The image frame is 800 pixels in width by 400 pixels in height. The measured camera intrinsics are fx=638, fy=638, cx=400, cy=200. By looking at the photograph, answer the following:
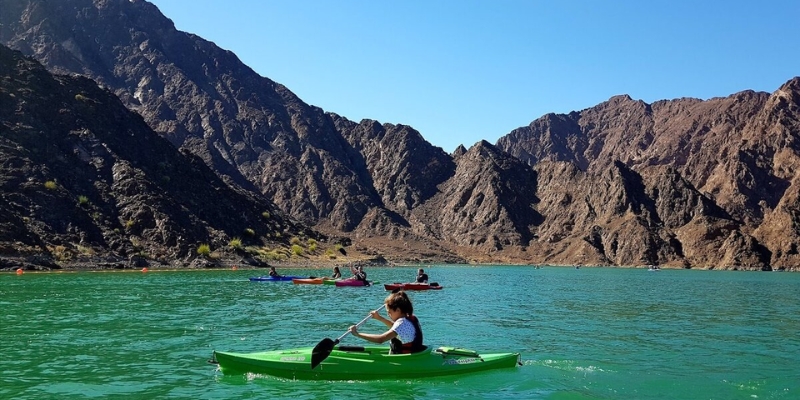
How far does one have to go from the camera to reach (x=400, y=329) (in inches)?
754

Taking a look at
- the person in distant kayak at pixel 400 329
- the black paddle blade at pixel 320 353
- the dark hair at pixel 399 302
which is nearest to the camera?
the dark hair at pixel 399 302

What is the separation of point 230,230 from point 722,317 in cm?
10980

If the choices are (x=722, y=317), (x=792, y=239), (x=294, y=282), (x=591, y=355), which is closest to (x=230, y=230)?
(x=294, y=282)

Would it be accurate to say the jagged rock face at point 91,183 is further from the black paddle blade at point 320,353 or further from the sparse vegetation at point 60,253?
the black paddle blade at point 320,353

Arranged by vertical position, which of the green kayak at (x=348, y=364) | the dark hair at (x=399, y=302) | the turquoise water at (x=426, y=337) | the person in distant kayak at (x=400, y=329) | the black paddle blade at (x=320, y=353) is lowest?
the turquoise water at (x=426, y=337)

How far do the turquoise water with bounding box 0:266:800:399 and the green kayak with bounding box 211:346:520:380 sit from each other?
0.30 metres

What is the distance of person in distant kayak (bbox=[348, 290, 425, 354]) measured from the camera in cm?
1855

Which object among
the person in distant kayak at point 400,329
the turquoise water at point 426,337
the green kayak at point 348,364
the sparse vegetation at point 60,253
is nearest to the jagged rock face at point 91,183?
the sparse vegetation at point 60,253

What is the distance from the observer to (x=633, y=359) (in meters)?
25.0

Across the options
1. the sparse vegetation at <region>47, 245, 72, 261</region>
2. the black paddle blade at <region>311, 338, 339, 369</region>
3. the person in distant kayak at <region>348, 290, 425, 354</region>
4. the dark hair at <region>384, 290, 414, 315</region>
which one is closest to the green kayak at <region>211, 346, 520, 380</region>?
the black paddle blade at <region>311, 338, 339, 369</region>

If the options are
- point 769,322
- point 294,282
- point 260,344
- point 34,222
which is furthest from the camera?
point 34,222

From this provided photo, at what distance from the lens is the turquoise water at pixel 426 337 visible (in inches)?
742

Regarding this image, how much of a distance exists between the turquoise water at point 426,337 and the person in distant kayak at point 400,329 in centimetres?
111

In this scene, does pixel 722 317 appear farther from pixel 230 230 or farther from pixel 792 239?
pixel 792 239
